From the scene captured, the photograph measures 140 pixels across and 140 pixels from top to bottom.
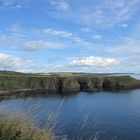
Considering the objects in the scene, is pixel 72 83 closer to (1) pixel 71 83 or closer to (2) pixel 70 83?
(1) pixel 71 83

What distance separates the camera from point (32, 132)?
6602 mm

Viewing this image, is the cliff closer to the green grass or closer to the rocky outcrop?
the rocky outcrop

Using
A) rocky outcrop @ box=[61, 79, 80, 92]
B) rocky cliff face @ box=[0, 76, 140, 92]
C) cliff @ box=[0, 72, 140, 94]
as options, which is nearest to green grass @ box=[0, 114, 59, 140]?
cliff @ box=[0, 72, 140, 94]

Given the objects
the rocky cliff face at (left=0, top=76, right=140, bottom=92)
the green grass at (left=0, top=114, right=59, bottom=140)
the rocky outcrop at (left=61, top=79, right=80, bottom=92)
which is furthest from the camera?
the rocky outcrop at (left=61, top=79, right=80, bottom=92)

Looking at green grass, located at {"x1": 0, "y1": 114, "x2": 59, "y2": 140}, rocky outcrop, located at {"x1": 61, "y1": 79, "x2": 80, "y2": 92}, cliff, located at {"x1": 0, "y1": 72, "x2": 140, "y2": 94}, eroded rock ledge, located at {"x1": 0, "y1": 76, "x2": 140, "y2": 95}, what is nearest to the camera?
green grass, located at {"x1": 0, "y1": 114, "x2": 59, "y2": 140}

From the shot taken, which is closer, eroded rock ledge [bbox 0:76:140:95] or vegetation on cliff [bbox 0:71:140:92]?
eroded rock ledge [bbox 0:76:140:95]

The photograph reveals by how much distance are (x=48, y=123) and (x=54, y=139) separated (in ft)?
1.42

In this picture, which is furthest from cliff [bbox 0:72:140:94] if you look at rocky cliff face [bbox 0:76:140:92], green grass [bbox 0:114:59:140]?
green grass [bbox 0:114:59:140]

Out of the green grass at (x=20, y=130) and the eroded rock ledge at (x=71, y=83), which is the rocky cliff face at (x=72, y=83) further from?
the green grass at (x=20, y=130)

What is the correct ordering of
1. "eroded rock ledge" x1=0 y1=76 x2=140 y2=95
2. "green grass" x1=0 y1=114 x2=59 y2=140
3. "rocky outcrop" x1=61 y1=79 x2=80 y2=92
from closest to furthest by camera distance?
"green grass" x1=0 y1=114 x2=59 y2=140 → "eroded rock ledge" x1=0 y1=76 x2=140 y2=95 → "rocky outcrop" x1=61 y1=79 x2=80 y2=92

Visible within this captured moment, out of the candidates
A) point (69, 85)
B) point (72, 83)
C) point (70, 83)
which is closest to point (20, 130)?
point (69, 85)

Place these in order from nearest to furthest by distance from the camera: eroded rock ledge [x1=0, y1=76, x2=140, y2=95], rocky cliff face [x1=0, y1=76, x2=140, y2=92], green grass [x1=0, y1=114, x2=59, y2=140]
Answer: green grass [x1=0, y1=114, x2=59, y2=140]
eroded rock ledge [x1=0, y1=76, x2=140, y2=95]
rocky cliff face [x1=0, y1=76, x2=140, y2=92]

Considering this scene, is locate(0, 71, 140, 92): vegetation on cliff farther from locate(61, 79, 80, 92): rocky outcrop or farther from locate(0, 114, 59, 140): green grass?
locate(0, 114, 59, 140): green grass

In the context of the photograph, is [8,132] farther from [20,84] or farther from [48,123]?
[20,84]
